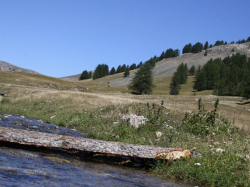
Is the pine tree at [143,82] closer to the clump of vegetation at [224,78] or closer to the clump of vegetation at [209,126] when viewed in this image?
the clump of vegetation at [224,78]

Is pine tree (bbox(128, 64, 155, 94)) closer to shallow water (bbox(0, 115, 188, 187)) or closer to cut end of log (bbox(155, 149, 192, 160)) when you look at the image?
cut end of log (bbox(155, 149, 192, 160))

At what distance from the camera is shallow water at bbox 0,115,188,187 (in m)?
3.77

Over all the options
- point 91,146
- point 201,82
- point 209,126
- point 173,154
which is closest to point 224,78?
point 201,82

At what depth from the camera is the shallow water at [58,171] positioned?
148 inches

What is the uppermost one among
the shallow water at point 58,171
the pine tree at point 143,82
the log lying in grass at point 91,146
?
the pine tree at point 143,82

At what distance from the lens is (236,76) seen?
88.9 m

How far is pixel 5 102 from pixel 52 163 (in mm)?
21684

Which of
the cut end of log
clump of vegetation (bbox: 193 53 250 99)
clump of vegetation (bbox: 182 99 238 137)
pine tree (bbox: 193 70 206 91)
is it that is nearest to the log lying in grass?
the cut end of log

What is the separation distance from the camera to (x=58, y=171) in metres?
4.49

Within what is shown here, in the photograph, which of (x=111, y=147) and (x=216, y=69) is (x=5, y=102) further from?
(x=216, y=69)

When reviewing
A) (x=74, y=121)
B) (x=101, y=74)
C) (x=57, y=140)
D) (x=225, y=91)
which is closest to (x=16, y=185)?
(x=57, y=140)

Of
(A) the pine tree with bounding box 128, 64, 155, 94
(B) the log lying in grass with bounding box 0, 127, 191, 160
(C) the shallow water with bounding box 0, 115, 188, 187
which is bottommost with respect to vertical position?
(C) the shallow water with bounding box 0, 115, 188, 187

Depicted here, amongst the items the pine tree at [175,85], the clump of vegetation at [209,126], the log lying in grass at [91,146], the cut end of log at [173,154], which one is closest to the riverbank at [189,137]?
the clump of vegetation at [209,126]

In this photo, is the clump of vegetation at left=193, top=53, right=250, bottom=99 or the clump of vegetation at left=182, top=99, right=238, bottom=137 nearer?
the clump of vegetation at left=182, top=99, right=238, bottom=137
